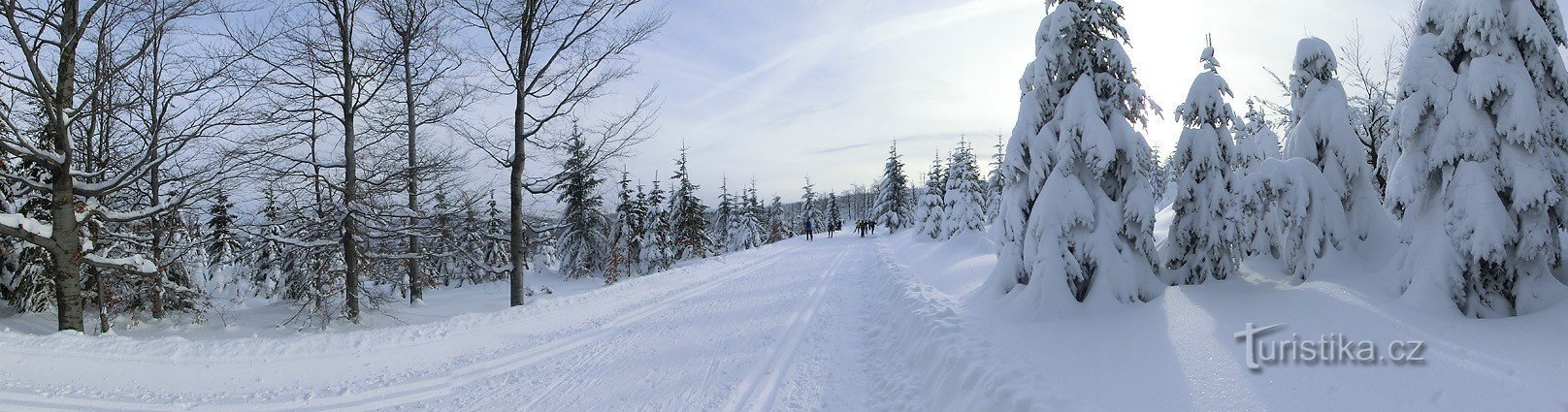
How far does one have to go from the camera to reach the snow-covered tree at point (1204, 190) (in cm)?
908

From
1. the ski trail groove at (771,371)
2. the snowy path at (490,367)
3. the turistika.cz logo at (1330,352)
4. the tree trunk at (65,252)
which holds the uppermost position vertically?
the tree trunk at (65,252)

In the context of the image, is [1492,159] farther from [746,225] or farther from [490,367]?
[746,225]

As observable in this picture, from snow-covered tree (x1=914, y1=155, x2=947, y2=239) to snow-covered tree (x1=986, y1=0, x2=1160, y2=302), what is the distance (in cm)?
2350

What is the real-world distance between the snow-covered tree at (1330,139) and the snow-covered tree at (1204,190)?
7.36 feet

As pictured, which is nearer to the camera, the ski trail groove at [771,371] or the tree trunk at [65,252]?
the ski trail groove at [771,371]

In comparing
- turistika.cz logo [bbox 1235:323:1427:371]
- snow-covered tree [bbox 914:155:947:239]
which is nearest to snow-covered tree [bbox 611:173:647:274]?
snow-covered tree [bbox 914:155:947:239]

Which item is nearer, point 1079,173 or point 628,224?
point 1079,173

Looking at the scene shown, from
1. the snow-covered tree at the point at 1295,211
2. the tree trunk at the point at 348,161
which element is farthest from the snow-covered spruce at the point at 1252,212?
the tree trunk at the point at 348,161

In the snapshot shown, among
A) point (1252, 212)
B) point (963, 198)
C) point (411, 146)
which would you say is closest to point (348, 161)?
point (411, 146)

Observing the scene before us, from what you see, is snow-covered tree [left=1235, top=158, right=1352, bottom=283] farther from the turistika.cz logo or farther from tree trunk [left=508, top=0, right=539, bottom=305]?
tree trunk [left=508, top=0, right=539, bottom=305]

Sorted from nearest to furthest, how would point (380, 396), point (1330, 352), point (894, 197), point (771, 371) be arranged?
point (1330, 352)
point (380, 396)
point (771, 371)
point (894, 197)

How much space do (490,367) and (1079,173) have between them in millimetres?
9017

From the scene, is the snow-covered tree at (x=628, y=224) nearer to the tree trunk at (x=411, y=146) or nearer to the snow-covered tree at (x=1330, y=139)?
the tree trunk at (x=411, y=146)

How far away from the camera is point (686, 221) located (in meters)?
40.2
